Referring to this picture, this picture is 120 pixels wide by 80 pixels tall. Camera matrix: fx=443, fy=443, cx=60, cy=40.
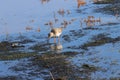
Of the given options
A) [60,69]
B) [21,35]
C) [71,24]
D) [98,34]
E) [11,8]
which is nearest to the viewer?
[60,69]

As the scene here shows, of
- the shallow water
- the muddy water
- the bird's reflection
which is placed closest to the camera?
the shallow water

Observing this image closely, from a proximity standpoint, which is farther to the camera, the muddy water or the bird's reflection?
the muddy water

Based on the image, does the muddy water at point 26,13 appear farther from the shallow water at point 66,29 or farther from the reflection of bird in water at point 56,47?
the reflection of bird in water at point 56,47

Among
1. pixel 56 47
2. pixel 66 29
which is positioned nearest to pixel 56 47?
pixel 56 47

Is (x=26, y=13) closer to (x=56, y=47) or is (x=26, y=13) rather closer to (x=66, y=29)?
(x=66, y=29)

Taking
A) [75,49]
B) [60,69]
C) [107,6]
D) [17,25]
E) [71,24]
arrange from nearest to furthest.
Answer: [60,69] → [75,49] → [71,24] → [17,25] → [107,6]

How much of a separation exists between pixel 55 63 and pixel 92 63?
1333mm

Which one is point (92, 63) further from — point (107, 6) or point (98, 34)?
point (107, 6)

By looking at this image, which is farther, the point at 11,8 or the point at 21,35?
the point at 11,8

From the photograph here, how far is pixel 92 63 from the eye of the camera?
50.0ft

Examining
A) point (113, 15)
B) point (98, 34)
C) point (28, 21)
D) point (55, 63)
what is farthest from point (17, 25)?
point (55, 63)

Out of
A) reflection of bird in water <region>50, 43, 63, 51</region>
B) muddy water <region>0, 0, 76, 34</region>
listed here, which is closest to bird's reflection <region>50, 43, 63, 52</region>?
reflection of bird in water <region>50, 43, 63, 51</region>

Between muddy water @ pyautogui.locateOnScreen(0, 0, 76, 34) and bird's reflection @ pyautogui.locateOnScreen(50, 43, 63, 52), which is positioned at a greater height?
muddy water @ pyautogui.locateOnScreen(0, 0, 76, 34)

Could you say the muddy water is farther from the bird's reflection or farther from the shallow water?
the bird's reflection
